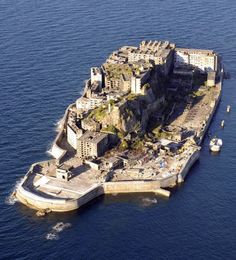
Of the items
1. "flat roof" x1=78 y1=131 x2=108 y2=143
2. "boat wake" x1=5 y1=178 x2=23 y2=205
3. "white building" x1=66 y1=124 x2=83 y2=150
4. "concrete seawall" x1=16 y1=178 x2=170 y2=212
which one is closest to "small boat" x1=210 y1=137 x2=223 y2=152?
"concrete seawall" x1=16 y1=178 x2=170 y2=212

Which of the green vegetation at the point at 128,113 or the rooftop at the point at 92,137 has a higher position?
the green vegetation at the point at 128,113

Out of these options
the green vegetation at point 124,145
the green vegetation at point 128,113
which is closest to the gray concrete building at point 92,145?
the green vegetation at point 124,145

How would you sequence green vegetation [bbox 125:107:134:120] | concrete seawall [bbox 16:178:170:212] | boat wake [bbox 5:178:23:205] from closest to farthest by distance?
concrete seawall [bbox 16:178:170:212] → boat wake [bbox 5:178:23:205] → green vegetation [bbox 125:107:134:120]

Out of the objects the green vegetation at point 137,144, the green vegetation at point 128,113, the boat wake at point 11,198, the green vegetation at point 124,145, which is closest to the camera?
the boat wake at point 11,198

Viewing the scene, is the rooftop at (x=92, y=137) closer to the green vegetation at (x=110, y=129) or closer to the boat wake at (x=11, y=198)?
the green vegetation at (x=110, y=129)

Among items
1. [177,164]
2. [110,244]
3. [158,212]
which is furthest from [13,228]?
[177,164]

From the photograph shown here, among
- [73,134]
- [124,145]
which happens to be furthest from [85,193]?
[73,134]

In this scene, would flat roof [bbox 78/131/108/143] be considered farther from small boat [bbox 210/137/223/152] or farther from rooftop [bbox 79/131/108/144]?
small boat [bbox 210/137/223/152]

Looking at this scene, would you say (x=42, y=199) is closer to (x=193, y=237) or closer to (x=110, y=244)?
(x=110, y=244)
